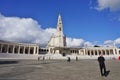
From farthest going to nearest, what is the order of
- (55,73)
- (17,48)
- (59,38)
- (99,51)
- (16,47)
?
(99,51)
(59,38)
(17,48)
(16,47)
(55,73)

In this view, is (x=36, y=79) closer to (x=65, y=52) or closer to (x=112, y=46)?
(x=65, y=52)

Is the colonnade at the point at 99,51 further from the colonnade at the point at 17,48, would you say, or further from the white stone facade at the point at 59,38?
the colonnade at the point at 17,48

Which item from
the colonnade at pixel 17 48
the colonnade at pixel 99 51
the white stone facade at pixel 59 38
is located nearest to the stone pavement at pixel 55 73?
the colonnade at pixel 17 48

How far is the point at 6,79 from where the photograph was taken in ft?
37.0

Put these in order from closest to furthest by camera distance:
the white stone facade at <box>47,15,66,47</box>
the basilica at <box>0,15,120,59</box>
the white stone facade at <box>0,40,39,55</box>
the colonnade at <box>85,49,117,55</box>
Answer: the white stone facade at <box>0,40,39,55</box>
the basilica at <box>0,15,120,59</box>
the colonnade at <box>85,49,117,55</box>
the white stone facade at <box>47,15,66,47</box>

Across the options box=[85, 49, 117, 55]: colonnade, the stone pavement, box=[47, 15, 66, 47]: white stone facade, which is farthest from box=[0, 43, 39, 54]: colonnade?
the stone pavement

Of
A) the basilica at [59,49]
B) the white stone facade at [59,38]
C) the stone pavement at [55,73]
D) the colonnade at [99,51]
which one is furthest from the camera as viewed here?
the white stone facade at [59,38]

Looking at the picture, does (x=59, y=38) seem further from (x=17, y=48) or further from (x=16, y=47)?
(x=16, y=47)

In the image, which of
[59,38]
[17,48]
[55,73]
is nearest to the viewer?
[55,73]

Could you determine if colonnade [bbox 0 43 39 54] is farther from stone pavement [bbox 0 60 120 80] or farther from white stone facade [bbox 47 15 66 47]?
stone pavement [bbox 0 60 120 80]

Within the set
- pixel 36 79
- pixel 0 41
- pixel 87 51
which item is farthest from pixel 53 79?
pixel 87 51

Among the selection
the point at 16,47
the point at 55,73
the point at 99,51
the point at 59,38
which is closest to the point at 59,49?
the point at 59,38

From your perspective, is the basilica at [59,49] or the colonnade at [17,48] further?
the basilica at [59,49]

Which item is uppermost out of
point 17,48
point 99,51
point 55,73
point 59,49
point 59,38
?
point 59,38
